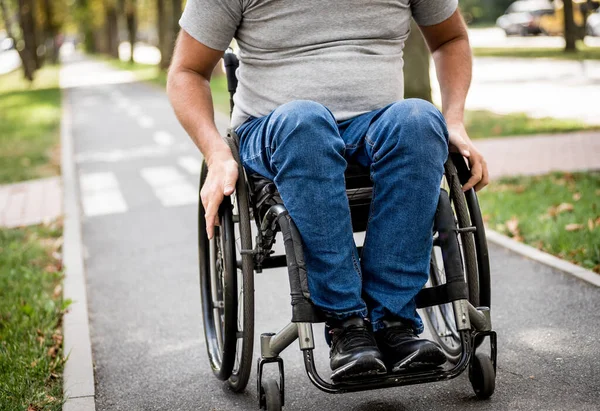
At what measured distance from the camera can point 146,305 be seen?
4.59 metres

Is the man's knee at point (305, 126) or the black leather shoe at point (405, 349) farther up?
the man's knee at point (305, 126)

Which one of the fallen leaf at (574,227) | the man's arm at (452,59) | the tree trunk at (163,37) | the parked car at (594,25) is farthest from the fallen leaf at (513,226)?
the parked car at (594,25)

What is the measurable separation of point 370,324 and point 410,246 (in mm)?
291

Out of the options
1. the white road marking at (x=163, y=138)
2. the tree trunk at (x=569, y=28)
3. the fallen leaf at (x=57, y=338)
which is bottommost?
the tree trunk at (x=569, y=28)

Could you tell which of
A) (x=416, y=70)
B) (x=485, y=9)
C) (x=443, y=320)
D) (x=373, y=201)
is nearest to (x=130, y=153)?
(x=416, y=70)

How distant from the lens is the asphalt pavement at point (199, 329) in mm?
3016

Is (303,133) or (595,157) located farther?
(595,157)

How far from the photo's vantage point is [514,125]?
10.9 m

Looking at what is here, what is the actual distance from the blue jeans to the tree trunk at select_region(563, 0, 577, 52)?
72.8 feet

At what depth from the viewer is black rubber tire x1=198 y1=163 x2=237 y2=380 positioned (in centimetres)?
279

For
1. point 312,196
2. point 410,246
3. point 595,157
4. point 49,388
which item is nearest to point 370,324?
point 410,246

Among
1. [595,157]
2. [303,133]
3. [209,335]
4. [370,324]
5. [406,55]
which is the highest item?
[303,133]

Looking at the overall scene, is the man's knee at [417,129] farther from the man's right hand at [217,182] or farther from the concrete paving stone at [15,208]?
the concrete paving stone at [15,208]

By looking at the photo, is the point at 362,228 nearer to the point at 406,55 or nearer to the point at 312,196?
the point at 312,196
